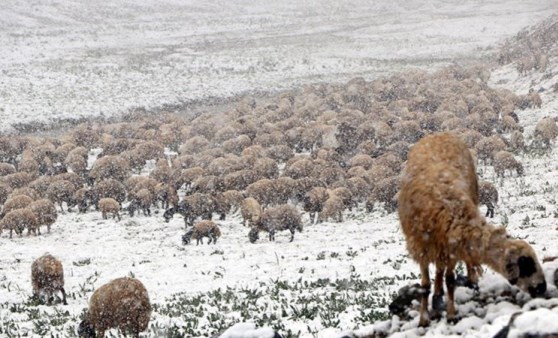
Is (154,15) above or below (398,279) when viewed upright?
above

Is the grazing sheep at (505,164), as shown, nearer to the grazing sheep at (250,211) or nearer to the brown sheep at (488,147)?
the brown sheep at (488,147)

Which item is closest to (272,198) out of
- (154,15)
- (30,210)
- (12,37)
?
(30,210)

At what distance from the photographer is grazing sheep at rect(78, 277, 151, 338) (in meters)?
9.55

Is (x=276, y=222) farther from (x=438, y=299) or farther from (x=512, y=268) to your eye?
(x=512, y=268)

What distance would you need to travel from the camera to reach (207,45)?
5550 centimetres

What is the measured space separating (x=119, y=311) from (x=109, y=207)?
36.0 feet

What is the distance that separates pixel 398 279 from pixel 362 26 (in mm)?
56675

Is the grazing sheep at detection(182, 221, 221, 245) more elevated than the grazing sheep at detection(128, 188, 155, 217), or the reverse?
the grazing sheep at detection(128, 188, 155, 217)

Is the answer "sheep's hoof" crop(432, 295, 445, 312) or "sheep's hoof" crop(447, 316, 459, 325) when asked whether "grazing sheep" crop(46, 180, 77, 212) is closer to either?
"sheep's hoof" crop(432, 295, 445, 312)

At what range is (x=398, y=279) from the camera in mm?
11266

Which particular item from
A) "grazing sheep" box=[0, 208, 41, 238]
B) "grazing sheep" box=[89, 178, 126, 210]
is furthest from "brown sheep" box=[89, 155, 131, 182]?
"grazing sheep" box=[0, 208, 41, 238]

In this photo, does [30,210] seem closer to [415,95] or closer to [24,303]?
[24,303]

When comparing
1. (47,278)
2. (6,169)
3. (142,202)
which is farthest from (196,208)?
(6,169)

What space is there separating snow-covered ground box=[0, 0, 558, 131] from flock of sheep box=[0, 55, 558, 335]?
7.92m
